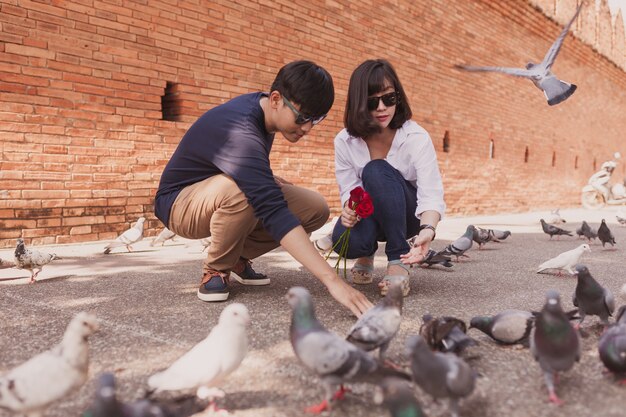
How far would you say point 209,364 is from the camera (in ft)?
5.41

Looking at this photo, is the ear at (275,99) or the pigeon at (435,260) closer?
the ear at (275,99)

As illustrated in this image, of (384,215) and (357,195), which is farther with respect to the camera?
(384,215)

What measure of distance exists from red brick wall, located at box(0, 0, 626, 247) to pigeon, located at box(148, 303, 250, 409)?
4.37 metres

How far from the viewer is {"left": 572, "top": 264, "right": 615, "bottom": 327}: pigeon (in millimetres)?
2498

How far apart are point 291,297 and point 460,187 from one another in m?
10.7

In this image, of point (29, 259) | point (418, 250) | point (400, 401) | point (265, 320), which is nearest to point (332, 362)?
point (400, 401)

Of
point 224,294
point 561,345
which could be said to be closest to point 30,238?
point 224,294

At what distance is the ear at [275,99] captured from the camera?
2752 millimetres

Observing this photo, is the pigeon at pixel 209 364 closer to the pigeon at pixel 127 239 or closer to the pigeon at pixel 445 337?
the pigeon at pixel 445 337

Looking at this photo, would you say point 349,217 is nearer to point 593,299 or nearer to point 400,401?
point 593,299

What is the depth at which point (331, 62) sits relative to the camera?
8680 mm

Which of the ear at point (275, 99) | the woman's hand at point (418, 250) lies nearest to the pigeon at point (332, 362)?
the woman's hand at point (418, 250)

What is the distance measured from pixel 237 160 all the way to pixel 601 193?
1753 centimetres

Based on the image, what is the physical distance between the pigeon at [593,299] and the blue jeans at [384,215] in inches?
39.9
